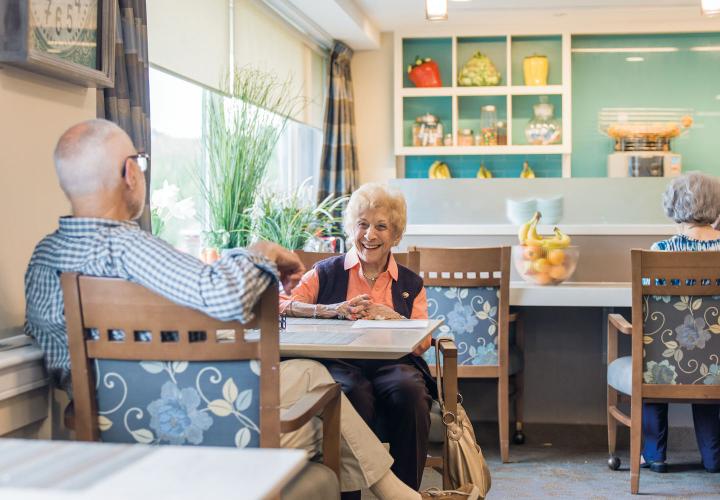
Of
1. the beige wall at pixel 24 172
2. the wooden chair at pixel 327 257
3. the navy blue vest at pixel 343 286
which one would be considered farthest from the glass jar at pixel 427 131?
the beige wall at pixel 24 172

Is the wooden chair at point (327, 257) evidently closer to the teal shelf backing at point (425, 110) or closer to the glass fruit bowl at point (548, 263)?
the glass fruit bowl at point (548, 263)

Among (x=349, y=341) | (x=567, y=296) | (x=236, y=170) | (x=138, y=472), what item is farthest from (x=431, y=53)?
(x=138, y=472)

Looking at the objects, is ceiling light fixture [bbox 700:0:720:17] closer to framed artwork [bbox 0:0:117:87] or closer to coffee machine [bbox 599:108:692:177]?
coffee machine [bbox 599:108:692:177]

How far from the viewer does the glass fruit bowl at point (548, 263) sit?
400cm

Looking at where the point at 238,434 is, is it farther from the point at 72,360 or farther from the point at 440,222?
the point at 440,222

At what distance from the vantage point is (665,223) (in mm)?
5453

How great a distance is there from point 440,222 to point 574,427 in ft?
5.92

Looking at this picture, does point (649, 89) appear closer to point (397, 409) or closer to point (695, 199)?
point (695, 199)

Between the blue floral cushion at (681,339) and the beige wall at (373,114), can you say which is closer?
the blue floral cushion at (681,339)

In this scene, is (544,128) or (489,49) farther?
(489,49)

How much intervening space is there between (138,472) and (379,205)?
2.10 metres

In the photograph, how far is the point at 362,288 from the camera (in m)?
3.04

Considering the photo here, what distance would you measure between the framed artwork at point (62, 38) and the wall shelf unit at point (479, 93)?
17.1 ft

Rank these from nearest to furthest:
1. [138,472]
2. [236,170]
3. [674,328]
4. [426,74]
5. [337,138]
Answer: [138,472] → [674,328] → [236,170] → [337,138] → [426,74]
